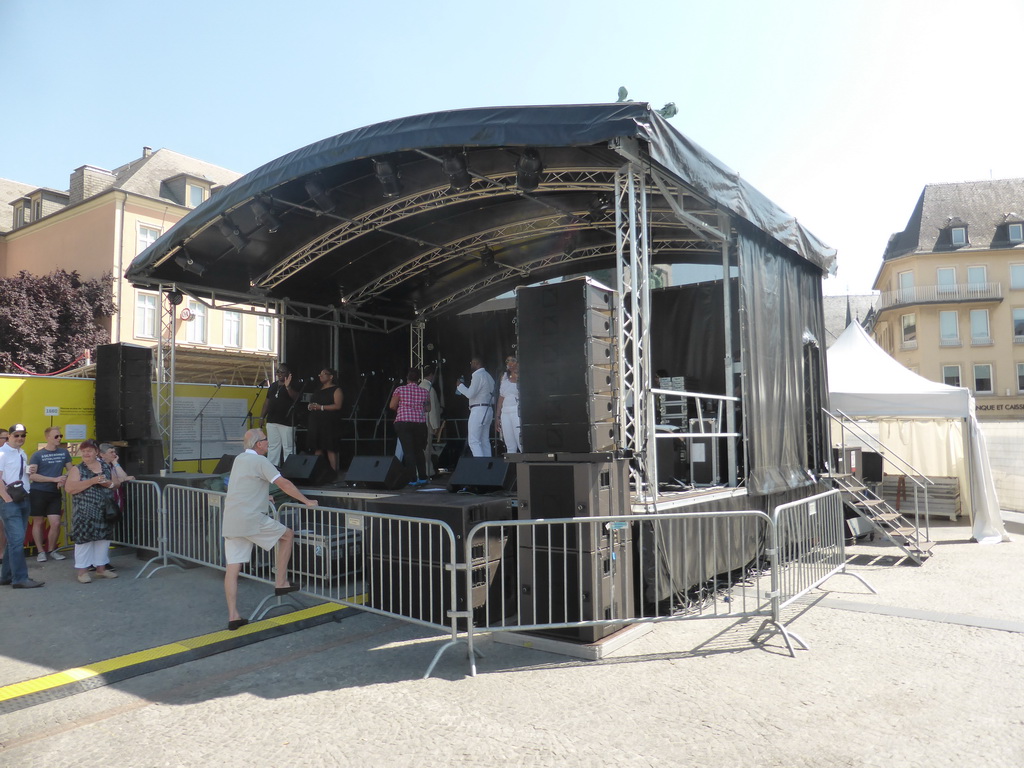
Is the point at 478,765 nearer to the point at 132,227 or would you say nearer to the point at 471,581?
the point at 471,581

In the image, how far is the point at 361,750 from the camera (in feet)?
11.8

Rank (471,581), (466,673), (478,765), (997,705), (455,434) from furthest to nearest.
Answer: (455,434)
(471,581)
(466,673)
(997,705)
(478,765)

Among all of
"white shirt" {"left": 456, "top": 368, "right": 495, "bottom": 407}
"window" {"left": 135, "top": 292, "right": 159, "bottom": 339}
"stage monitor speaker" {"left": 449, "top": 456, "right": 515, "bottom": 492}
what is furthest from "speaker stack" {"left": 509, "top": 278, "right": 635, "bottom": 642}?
"window" {"left": 135, "top": 292, "right": 159, "bottom": 339}

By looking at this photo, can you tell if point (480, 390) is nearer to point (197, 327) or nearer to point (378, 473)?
point (378, 473)

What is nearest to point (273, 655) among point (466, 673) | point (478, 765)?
point (466, 673)

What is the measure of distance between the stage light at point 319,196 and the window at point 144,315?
20762 mm

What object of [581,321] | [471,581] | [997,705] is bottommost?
[997,705]

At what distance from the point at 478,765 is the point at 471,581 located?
178 cm

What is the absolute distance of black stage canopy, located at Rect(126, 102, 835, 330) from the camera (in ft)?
21.0

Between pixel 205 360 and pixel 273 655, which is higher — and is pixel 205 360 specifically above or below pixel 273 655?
above

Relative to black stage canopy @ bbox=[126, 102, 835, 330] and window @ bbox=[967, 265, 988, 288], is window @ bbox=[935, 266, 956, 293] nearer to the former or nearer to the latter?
window @ bbox=[967, 265, 988, 288]

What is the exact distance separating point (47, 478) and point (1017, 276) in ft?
150

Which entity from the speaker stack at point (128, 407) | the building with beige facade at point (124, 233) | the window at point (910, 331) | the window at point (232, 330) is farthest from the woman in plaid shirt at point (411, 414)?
the window at point (910, 331)

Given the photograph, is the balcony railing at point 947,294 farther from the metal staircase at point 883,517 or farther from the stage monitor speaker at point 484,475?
the stage monitor speaker at point 484,475
